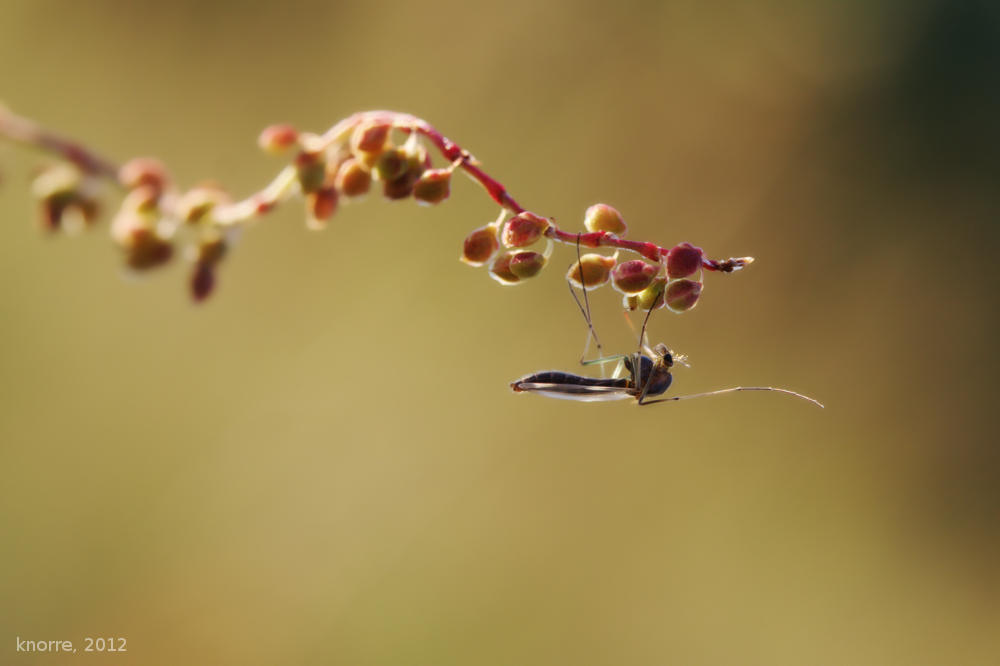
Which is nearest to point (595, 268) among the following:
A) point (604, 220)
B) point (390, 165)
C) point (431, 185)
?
point (604, 220)

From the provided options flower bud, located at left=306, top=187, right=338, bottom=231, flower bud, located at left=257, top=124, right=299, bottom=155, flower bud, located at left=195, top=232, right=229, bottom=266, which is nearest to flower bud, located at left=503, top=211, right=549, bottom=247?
flower bud, located at left=306, top=187, right=338, bottom=231

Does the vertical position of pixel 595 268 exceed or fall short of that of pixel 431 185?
it falls short

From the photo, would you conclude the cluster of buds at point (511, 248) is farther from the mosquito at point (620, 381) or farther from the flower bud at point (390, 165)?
the mosquito at point (620, 381)

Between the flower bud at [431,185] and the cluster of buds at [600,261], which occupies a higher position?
the flower bud at [431,185]

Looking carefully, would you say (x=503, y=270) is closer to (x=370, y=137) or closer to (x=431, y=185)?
(x=431, y=185)

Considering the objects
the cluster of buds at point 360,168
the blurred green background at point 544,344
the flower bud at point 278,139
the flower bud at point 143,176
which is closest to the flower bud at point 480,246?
the cluster of buds at point 360,168

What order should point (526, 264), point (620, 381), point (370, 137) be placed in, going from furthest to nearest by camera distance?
point (620, 381), point (526, 264), point (370, 137)

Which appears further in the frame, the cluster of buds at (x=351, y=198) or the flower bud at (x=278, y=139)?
the flower bud at (x=278, y=139)
